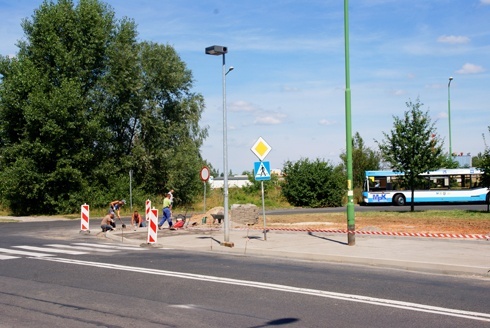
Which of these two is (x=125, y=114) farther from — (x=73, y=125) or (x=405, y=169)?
(x=405, y=169)

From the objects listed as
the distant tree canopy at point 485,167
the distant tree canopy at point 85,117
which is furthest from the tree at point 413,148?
the distant tree canopy at point 85,117

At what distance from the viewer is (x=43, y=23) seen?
42250 mm

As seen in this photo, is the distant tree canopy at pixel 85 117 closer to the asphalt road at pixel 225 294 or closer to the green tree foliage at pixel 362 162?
the green tree foliage at pixel 362 162

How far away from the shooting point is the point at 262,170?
1850 cm

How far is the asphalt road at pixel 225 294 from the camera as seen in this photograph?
8.11 m

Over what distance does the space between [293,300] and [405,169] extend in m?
28.6

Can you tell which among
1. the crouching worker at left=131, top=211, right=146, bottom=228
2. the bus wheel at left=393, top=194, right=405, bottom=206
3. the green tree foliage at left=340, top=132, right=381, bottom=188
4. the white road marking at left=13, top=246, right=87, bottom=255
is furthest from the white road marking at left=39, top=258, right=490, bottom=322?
the green tree foliage at left=340, top=132, right=381, bottom=188

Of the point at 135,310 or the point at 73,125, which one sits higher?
the point at 73,125

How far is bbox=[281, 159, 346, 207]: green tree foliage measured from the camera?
52188 mm

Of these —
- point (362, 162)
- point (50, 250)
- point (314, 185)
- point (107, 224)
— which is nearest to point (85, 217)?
point (107, 224)

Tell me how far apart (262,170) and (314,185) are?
1352 inches

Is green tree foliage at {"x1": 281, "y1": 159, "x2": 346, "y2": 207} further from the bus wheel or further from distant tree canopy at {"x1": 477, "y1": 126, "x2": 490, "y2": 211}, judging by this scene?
distant tree canopy at {"x1": 477, "y1": 126, "x2": 490, "y2": 211}

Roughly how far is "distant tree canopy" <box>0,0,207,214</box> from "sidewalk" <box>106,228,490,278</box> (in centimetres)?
2040

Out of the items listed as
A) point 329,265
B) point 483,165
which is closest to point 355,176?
point 483,165
